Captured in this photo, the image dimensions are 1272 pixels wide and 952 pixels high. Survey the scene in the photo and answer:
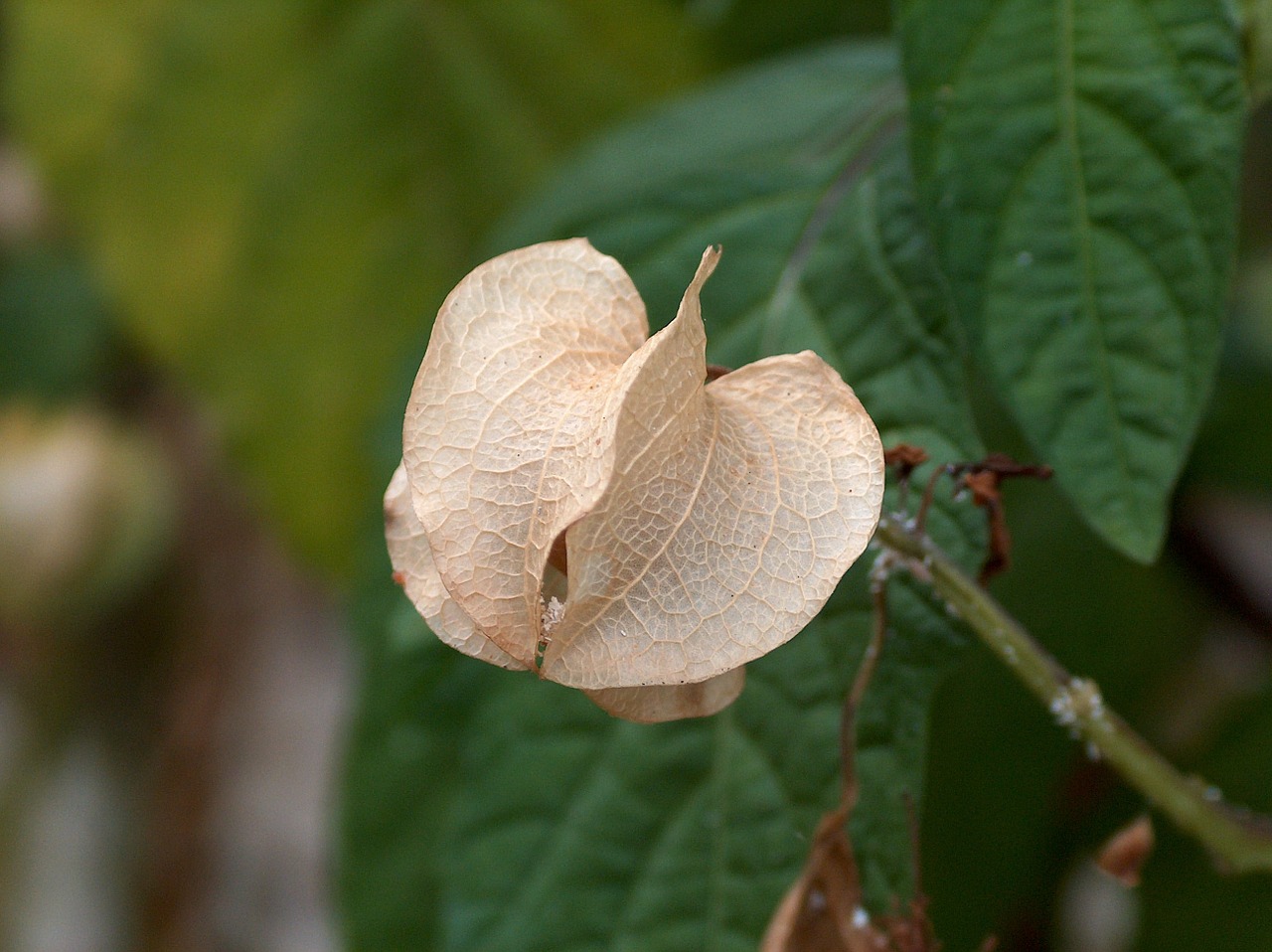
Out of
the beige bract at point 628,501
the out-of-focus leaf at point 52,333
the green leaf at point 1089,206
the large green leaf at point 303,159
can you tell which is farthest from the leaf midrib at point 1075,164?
the out-of-focus leaf at point 52,333

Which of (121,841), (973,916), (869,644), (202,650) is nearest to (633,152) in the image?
(869,644)

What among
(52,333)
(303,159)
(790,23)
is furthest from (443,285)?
(52,333)

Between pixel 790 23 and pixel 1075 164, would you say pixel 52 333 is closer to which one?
pixel 790 23

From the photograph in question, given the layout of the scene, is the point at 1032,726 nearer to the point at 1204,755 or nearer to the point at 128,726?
the point at 1204,755

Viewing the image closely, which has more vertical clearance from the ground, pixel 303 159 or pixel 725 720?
pixel 303 159

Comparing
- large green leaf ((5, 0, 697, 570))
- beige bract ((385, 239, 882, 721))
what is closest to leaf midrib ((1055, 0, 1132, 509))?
beige bract ((385, 239, 882, 721))

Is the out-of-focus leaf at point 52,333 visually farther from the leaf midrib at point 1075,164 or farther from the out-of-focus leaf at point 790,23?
the leaf midrib at point 1075,164
